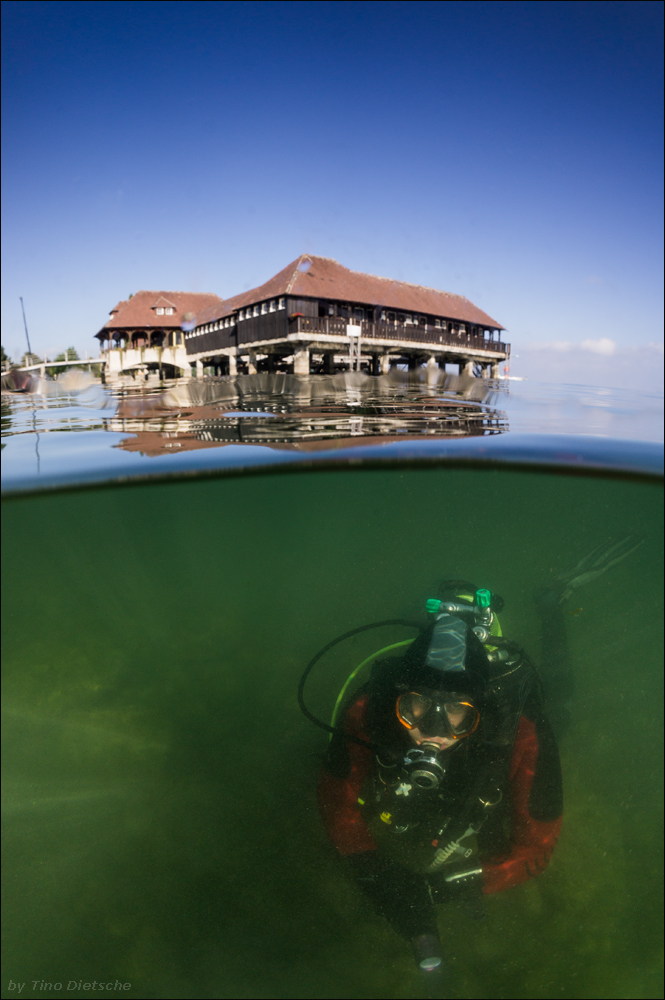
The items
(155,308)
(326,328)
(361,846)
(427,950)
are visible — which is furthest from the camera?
(155,308)

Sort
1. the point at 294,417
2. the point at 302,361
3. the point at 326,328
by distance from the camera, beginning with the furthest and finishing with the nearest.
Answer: the point at 302,361, the point at 326,328, the point at 294,417

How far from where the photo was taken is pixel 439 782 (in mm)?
3787

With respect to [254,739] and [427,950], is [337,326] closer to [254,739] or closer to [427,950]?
[254,739]

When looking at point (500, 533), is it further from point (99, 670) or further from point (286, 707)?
point (99, 670)

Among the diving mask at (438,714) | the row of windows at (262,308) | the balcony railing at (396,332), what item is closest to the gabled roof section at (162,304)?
the row of windows at (262,308)

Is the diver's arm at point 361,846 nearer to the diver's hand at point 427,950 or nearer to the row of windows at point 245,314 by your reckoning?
the diver's hand at point 427,950

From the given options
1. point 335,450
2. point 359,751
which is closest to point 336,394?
point 335,450

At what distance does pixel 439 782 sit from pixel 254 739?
6506mm

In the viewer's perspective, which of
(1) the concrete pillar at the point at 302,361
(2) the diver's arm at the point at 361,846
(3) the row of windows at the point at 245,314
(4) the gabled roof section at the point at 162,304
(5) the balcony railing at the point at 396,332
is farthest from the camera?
(4) the gabled roof section at the point at 162,304

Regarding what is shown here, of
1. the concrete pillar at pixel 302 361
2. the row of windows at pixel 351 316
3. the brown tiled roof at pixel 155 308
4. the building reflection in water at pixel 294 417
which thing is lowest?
the building reflection in water at pixel 294 417

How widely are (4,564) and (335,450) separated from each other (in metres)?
8.29

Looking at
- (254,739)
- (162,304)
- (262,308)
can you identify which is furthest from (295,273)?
(254,739)

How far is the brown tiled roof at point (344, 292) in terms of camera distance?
774 inches

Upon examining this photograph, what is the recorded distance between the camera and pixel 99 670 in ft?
33.2
